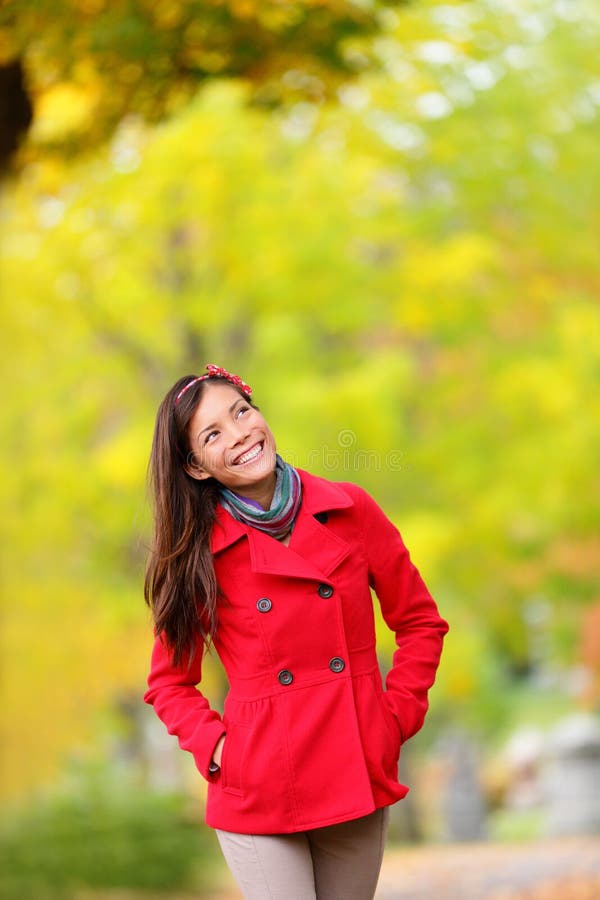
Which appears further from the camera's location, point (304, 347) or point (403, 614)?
point (304, 347)

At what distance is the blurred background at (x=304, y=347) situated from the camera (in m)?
11.2

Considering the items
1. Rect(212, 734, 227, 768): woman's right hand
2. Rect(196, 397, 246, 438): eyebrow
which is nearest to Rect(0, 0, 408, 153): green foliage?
Rect(196, 397, 246, 438): eyebrow

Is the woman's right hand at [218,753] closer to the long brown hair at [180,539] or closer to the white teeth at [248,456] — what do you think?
the long brown hair at [180,539]

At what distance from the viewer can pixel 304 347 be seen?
12.3 m

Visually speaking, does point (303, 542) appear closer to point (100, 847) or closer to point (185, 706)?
point (185, 706)

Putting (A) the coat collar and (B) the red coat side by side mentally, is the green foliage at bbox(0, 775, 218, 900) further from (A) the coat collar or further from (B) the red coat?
(A) the coat collar

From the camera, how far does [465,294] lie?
12031 mm

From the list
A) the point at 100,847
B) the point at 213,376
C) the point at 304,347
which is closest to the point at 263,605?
the point at 213,376

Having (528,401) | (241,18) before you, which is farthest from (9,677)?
(241,18)

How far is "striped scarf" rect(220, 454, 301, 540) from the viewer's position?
9.07ft

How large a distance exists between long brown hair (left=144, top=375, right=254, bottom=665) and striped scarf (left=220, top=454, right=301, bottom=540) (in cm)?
7

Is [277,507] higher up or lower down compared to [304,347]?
higher up

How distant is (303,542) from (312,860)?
28.3 inches

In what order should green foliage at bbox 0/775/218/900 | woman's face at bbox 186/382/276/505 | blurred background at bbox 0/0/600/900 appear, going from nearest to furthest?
woman's face at bbox 186/382/276/505 → green foliage at bbox 0/775/218/900 → blurred background at bbox 0/0/600/900
